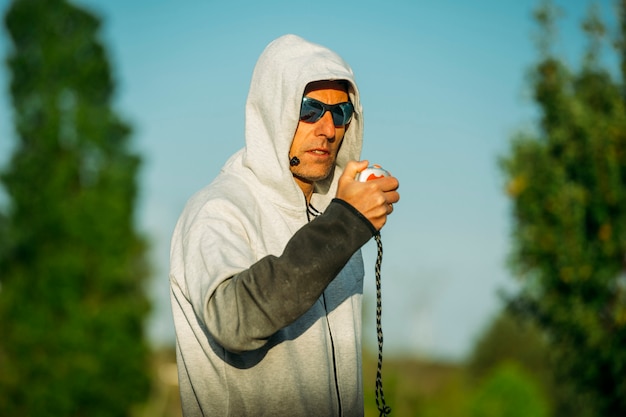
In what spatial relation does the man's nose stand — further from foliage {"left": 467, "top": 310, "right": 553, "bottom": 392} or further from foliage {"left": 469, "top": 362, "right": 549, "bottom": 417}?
foliage {"left": 467, "top": 310, "right": 553, "bottom": 392}

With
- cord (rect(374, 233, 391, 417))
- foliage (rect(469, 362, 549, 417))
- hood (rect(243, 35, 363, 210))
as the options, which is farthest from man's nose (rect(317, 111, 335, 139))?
foliage (rect(469, 362, 549, 417))

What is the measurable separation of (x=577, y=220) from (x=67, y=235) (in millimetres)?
19328

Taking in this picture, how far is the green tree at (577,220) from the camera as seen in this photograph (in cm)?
1758

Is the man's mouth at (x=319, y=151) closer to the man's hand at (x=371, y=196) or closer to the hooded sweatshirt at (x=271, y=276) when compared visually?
the hooded sweatshirt at (x=271, y=276)

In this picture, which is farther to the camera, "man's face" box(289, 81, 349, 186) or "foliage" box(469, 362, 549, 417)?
"foliage" box(469, 362, 549, 417)

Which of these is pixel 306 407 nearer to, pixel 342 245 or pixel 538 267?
pixel 342 245

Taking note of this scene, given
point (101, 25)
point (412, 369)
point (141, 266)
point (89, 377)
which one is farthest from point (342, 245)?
point (412, 369)

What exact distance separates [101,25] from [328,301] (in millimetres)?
33033

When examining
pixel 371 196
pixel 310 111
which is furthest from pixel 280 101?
pixel 371 196

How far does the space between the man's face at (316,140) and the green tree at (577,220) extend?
14.8 m

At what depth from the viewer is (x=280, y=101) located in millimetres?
3324

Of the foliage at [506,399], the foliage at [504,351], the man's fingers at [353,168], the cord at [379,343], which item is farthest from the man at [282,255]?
the foliage at [504,351]

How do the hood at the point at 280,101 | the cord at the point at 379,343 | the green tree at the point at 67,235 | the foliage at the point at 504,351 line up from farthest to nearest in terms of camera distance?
the foliage at the point at 504,351 → the green tree at the point at 67,235 → the hood at the point at 280,101 → the cord at the point at 379,343

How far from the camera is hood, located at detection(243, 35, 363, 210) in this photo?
3289 millimetres
